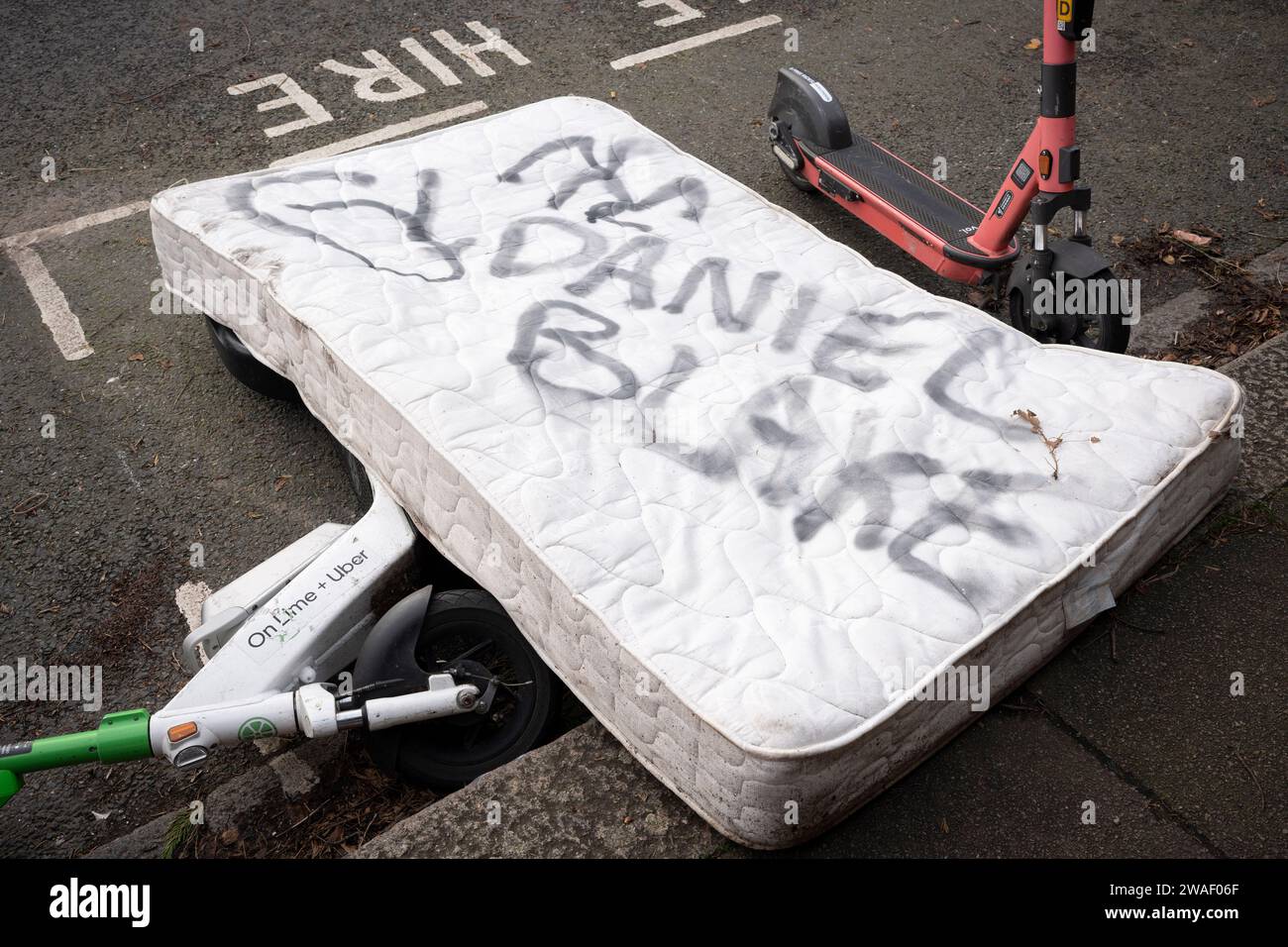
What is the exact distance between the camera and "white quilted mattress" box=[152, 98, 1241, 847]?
242 centimetres

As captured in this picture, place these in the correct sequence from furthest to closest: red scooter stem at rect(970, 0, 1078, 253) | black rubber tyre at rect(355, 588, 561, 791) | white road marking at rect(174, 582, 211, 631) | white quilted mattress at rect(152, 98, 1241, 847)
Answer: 1. red scooter stem at rect(970, 0, 1078, 253)
2. white road marking at rect(174, 582, 211, 631)
3. black rubber tyre at rect(355, 588, 561, 791)
4. white quilted mattress at rect(152, 98, 1241, 847)

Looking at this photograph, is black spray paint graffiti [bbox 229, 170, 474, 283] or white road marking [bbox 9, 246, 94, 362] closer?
black spray paint graffiti [bbox 229, 170, 474, 283]

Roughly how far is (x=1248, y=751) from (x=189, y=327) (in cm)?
371

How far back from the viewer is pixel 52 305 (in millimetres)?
4359

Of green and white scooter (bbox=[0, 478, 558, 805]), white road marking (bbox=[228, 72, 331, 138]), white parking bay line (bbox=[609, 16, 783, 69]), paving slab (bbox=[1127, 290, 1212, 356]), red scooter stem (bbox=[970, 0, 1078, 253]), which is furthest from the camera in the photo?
white parking bay line (bbox=[609, 16, 783, 69])

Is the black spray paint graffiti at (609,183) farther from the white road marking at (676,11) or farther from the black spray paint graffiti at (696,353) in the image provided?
the white road marking at (676,11)

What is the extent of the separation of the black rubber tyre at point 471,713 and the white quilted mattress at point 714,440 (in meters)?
0.12

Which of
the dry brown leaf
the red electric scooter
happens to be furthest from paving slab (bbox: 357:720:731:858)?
the dry brown leaf

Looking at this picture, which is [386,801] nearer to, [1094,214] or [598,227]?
[598,227]

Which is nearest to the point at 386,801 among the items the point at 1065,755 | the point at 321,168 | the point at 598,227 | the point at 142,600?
the point at 142,600

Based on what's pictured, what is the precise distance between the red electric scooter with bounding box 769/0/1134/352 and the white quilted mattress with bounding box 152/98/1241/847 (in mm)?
353

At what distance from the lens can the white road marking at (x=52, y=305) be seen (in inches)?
164

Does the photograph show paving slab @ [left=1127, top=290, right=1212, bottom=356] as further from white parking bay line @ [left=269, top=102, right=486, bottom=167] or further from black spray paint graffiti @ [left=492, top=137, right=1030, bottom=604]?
white parking bay line @ [left=269, top=102, right=486, bottom=167]

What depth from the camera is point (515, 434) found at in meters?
2.87
